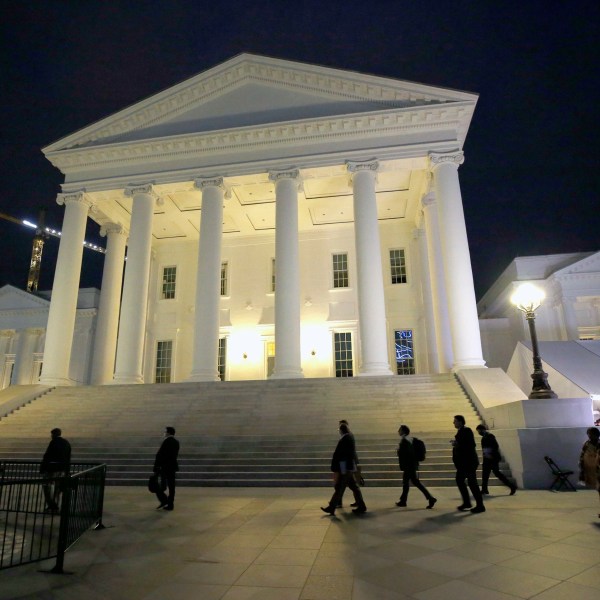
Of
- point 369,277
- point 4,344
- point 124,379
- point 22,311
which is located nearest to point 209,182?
point 369,277

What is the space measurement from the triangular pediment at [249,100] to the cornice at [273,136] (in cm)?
39

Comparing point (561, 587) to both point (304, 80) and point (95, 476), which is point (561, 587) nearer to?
point (95, 476)

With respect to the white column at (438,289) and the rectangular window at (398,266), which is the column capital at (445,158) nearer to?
the white column at (438,289)

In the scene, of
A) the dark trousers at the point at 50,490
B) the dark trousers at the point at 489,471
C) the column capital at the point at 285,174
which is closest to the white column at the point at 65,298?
the column capital at the point at 285,174

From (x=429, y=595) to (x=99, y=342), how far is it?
25095 mm

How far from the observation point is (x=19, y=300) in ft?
130

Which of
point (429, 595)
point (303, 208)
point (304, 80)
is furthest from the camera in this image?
point (303, 208)

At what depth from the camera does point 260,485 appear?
11.4 metres

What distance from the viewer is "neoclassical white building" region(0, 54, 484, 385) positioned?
21094mm

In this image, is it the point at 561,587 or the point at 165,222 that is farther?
the point at 165,222

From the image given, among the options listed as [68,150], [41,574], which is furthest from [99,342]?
[41,574]

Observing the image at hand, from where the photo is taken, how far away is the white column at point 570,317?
103ft

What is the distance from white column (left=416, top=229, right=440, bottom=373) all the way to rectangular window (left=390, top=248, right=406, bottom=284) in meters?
1.62

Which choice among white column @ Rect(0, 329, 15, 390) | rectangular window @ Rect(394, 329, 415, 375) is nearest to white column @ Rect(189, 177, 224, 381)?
rectangular window @ Rect(394, 329, 415, 375)
